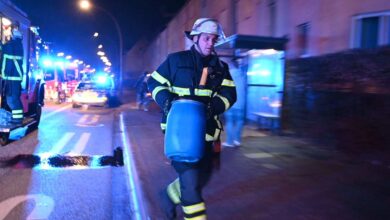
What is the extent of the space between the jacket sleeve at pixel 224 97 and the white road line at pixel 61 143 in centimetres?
626

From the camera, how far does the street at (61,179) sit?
5370mm

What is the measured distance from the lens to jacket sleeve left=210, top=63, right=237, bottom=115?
3816 millimetres

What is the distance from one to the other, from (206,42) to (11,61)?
6.56 meters

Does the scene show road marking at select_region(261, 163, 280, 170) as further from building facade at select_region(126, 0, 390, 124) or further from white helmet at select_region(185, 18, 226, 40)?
white helmet at select_region(185, 18, 226, 40)

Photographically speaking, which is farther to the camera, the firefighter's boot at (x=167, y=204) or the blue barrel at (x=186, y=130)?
the firefighter's boot at (x=167, y=204)

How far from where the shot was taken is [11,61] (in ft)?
29.8

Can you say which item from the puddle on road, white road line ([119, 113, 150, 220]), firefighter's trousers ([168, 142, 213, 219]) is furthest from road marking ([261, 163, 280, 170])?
firefighter's trousers ([168, 142, 213, 219])

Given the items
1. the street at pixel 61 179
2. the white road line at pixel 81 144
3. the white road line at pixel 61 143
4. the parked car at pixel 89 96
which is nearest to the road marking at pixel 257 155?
the street at pixel 61 179

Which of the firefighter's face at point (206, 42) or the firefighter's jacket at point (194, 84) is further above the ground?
the firefighter's face at point (206, 42)

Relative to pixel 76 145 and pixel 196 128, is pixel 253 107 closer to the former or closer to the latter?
pixel 76 145

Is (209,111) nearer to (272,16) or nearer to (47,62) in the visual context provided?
(47,62)

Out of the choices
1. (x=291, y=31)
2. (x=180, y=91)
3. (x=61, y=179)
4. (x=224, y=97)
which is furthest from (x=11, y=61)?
(x=291, y=31)

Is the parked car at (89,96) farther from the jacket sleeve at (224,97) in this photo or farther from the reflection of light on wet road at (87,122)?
the jacket sleeve at (224,97)

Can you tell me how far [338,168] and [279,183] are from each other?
1525 millimetres
